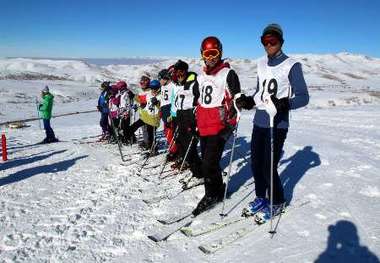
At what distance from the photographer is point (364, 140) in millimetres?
11641

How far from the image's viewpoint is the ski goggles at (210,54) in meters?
5.66

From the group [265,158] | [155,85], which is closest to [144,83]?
[155,85]

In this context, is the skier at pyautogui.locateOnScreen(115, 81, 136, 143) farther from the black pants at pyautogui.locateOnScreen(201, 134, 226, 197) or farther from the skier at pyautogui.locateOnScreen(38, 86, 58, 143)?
the black pants at pyautogui.locateOnScreen(201, 134, 226, 197)

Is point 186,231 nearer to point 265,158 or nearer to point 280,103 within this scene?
point 265,158

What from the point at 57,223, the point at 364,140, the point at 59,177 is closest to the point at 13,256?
the point at 57,223

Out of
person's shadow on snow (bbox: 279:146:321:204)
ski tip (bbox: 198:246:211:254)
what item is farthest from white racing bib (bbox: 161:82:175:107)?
ski tip (bbox: 198:246:211:254)

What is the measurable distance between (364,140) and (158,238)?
8.85 metres

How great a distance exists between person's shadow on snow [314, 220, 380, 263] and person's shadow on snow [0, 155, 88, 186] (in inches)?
258

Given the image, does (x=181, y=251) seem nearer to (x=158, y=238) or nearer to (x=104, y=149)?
(x=158, y=238)

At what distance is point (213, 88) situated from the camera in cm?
581

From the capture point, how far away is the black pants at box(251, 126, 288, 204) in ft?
16.6

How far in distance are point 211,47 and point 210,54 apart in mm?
105

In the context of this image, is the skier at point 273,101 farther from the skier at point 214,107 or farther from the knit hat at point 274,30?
the skier at point 214,107

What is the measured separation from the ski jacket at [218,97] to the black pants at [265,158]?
2.14ft
